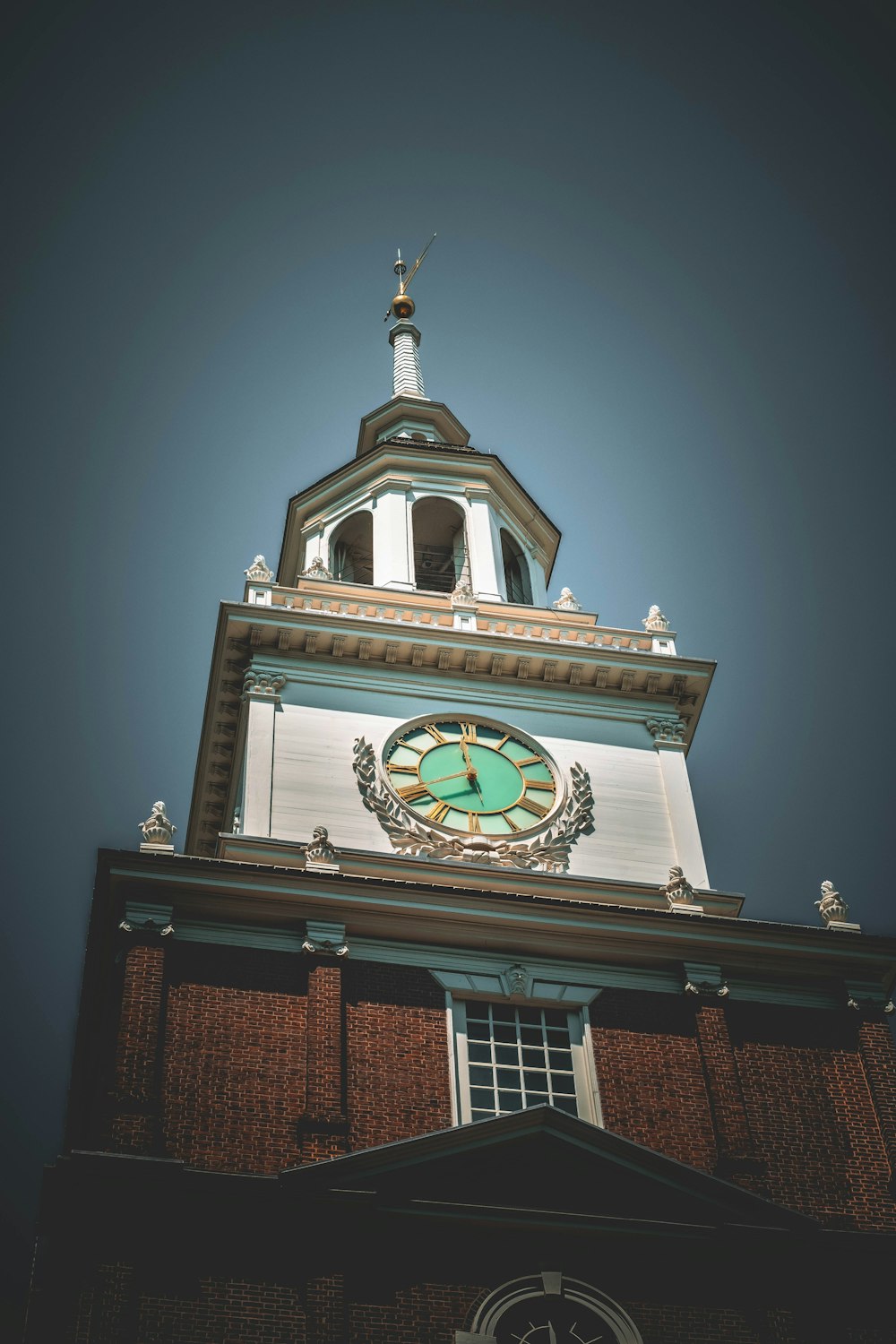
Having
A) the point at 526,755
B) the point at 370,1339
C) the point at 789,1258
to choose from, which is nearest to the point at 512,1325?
the point at 370,1339

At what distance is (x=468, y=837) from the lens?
2966 centimetres

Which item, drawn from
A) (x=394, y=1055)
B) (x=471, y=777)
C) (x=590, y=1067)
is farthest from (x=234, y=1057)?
(x=471, y=777)

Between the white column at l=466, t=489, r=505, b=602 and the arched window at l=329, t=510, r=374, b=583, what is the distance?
2.33 m

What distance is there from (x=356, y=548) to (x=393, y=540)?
8.62 feet

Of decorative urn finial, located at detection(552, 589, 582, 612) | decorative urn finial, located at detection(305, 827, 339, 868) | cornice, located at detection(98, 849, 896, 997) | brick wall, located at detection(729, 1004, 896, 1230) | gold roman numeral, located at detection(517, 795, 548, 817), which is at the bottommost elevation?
brick wall, located at detection(729, 1004, 896, 1230)

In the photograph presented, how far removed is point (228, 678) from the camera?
108 feet

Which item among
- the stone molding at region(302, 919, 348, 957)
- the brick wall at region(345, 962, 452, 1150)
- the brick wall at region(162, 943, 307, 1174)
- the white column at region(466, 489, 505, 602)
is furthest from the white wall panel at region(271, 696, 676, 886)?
the white column at region(466, 489, 505, 602)

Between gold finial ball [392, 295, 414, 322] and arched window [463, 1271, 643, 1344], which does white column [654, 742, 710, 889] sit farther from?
gold finial ball [392, 295, 414, 322]

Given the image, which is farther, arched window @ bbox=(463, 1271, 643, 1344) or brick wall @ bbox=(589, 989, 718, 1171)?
brick wall @ bbox=(589, 989, 718, 1171)

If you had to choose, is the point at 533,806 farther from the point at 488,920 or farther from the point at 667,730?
the point at 488,920

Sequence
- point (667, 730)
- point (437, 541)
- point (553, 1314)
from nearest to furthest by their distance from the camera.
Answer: point (553, 1314) < point (667, 730) < point (437, 541)

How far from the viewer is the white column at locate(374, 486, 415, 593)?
37250mm

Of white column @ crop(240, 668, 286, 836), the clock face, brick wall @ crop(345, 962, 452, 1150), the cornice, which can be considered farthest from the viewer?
white column @ crop(240, 668, 286, 836)

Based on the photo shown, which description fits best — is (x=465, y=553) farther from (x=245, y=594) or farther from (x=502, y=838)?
(x=502, y=838)
